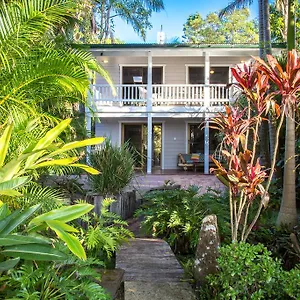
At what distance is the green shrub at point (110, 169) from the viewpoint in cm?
705

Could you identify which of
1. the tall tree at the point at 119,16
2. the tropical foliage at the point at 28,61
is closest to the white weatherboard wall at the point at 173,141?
the tall tree at the point at 119,16

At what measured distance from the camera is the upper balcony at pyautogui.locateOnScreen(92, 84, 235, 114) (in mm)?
13859

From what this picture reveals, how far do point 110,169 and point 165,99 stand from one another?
7721 millimetres

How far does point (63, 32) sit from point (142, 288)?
8.67m

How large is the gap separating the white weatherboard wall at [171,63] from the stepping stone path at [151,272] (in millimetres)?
12111

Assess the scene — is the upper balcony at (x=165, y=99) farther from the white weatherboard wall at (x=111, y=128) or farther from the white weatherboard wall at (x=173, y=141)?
the white weatherboard wall at (x=173, y=141)

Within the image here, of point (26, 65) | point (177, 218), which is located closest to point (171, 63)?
point (177, 218)

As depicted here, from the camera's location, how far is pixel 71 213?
7.70 ft

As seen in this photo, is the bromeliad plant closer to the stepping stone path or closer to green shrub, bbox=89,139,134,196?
the stepping stone path

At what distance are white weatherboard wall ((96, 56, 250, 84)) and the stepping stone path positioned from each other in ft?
39.7

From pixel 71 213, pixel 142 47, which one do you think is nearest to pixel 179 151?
pixel 142 47

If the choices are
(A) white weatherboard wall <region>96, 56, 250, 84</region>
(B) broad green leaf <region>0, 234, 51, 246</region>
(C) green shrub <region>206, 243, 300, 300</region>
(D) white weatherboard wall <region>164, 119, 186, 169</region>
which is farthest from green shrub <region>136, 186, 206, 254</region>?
(A) white weatherboard wall <region>96, 56, 250, 84</region>

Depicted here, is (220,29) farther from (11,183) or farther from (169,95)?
(11,183)

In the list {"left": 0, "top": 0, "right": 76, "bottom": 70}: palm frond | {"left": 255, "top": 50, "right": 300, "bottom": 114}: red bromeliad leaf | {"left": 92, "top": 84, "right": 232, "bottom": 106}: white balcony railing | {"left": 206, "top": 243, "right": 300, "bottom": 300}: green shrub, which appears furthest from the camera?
{"left": 92, "top": 84, "right": 232, "bottom": 106}: white balcony railing
